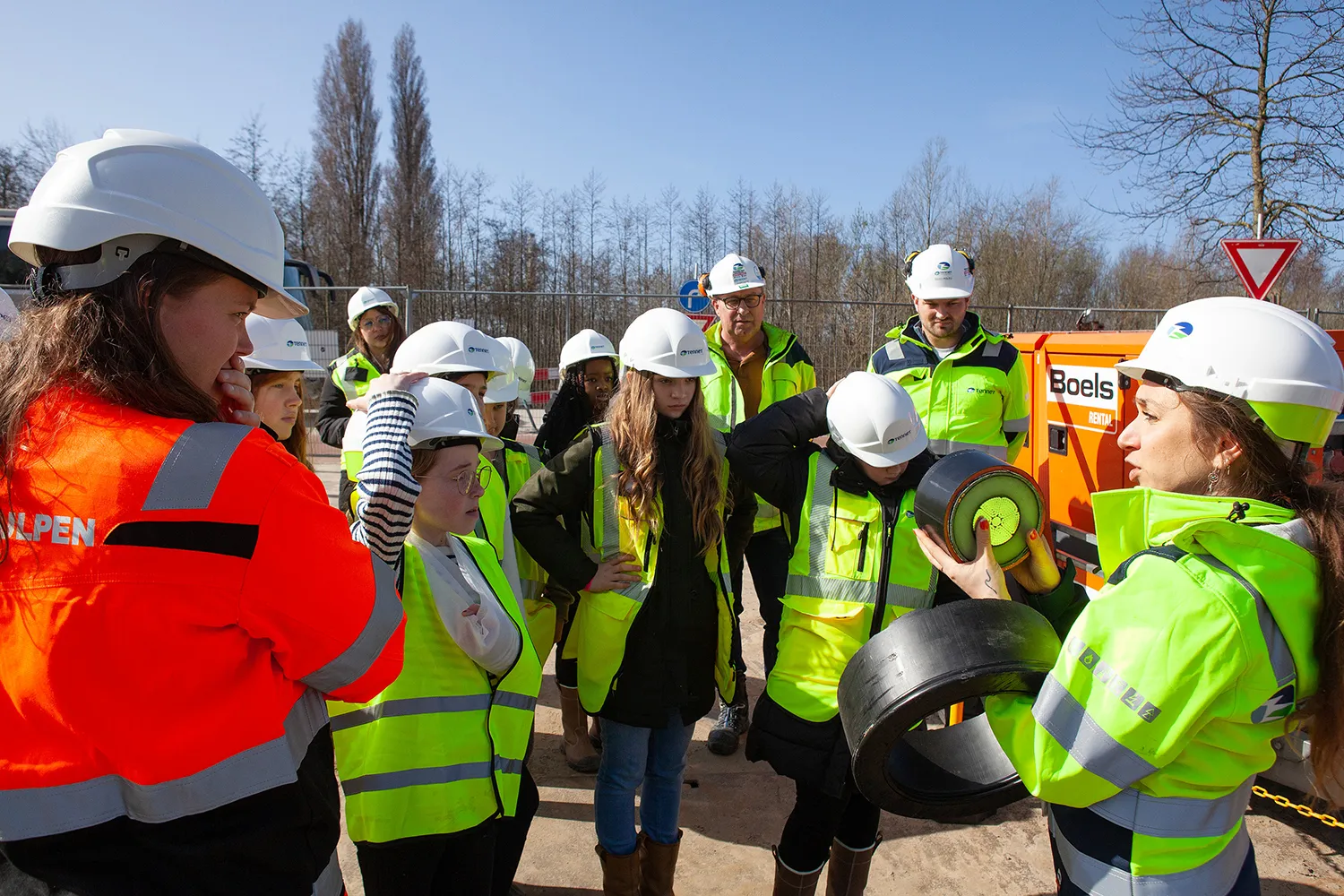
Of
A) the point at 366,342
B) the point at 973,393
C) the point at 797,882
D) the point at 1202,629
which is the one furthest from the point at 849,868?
the point at 366,342

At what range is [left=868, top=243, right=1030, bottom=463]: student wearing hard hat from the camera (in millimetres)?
4402

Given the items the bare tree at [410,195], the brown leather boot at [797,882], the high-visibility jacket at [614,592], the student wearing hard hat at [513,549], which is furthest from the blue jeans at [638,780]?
the bare tree at [410,195]

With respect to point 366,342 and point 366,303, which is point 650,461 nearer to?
point 366,342

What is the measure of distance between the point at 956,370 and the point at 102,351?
4.12m

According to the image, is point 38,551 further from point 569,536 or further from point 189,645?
point 569,536

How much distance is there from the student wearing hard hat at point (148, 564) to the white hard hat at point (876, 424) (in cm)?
170

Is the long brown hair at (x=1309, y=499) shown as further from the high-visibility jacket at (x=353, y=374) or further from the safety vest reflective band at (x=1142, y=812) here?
the high-visibility jacket at (x=353, y=374)

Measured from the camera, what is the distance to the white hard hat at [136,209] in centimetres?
116

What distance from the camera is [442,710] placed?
209cm

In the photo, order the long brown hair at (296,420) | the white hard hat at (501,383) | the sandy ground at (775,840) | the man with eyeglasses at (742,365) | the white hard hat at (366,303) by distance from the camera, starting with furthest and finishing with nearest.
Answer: the white hard hat at (366,303) < the man with eyeglasses at (742,365) < the white hard hat at (501,383) < the long brown hair at (296,420) < the sandy ground at (775,840)

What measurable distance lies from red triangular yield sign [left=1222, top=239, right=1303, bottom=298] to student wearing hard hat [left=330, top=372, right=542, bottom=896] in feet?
28.5

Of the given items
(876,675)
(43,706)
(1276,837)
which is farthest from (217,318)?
(1276,837)

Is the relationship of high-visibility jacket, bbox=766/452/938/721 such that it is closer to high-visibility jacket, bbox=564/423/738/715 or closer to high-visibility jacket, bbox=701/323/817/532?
high-visibility jacket, bbox=564/423/738/715

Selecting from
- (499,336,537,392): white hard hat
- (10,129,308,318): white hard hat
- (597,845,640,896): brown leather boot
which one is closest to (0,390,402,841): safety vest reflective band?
(10,129,308,318): white hard hat
